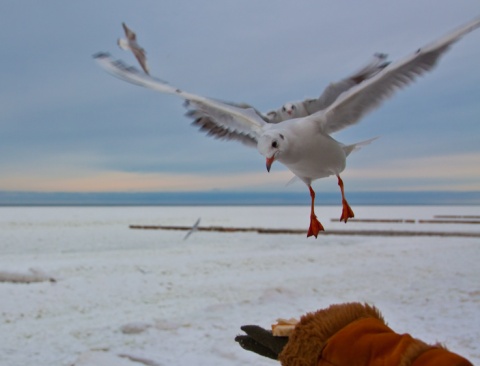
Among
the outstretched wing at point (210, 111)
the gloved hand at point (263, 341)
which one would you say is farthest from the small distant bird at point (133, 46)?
the gloved hand at point (263, 341)

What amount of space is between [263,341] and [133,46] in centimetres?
78

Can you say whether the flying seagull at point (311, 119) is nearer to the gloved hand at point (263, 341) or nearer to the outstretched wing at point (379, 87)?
the outstretched wing at point (379, 87)

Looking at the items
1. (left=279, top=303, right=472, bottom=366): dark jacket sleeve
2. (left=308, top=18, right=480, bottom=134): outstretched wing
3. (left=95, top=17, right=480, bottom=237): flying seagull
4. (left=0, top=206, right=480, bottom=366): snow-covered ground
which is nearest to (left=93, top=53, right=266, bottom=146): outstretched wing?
(left=95, top=17, right=480, bottom=237): flying seagull

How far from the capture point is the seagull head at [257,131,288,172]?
78cm

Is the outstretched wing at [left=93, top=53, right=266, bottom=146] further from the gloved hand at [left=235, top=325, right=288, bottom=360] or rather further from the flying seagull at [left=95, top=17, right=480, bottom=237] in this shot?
the gloved hand at [left=235, top=325, right=288, bottom=360]

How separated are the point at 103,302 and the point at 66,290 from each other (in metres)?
1.06

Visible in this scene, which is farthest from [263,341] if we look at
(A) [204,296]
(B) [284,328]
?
(A) [204,296]

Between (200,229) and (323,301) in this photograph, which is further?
(200,229)

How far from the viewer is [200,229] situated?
67.5ft

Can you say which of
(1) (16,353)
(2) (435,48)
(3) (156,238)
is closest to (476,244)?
(3) (156,238)

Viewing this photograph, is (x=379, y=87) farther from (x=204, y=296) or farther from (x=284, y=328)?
(x=204, y=296)

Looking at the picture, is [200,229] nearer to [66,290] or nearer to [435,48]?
[66,290]

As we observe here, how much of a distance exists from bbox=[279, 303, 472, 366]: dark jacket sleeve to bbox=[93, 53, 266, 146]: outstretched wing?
0.39 metres

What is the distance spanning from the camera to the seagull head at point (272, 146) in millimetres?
784
